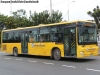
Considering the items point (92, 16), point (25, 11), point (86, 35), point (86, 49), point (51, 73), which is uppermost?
point (25, 11)

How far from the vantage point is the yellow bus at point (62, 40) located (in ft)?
50.3

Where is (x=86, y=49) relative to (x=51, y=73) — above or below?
above

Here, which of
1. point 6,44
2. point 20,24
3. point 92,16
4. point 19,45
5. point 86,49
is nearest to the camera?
point 86,49

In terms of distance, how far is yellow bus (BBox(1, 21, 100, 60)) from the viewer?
15.3m

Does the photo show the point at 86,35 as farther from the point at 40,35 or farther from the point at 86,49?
the point at 40,35

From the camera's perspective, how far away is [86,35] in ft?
51.3

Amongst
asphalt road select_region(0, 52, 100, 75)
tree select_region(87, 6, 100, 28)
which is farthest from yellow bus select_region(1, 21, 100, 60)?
tree select_region(87, 6, 100, 28)

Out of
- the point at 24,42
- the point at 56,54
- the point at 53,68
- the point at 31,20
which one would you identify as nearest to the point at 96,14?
the point at 24,42

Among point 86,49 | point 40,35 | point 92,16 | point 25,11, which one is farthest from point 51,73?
point 25,11

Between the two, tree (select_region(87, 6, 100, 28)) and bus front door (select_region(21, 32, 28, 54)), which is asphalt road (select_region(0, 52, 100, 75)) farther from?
tree (select_region(87, 6, 100, 28))

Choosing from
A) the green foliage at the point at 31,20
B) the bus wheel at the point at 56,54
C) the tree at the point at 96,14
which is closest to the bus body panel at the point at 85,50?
the bus wheel at the point at 56,54

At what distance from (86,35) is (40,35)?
4.50 metres

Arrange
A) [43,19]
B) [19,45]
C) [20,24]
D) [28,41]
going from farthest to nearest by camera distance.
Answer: [20,24] < [43,19] < [19,45] < [28,41]

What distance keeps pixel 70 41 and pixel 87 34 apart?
1.29 m
